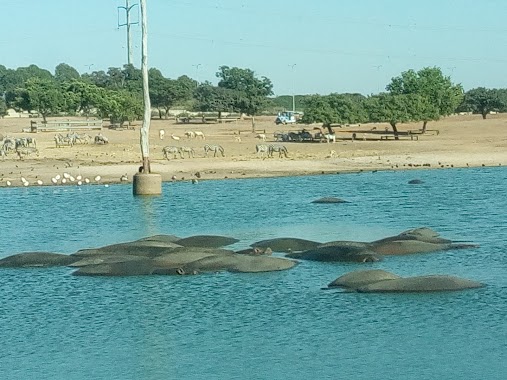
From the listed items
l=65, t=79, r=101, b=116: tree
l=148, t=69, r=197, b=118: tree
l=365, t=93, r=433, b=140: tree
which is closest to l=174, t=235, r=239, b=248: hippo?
l=365, t=93, r=433, b=140: tree

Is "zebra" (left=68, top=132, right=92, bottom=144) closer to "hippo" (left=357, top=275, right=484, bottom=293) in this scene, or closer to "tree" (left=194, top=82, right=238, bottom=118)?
"tree" (left=194, top=82, right=238, bottom=118)

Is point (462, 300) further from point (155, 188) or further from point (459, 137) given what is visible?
point (459, 137)

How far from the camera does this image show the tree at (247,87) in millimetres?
110188

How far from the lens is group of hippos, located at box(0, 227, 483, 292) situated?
21422mm

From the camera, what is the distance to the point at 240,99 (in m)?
110

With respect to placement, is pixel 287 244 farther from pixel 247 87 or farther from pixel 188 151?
pixel 247 87

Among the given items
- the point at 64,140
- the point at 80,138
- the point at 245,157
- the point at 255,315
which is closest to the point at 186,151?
the point at 245,157

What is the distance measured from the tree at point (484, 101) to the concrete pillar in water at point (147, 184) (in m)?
81.0

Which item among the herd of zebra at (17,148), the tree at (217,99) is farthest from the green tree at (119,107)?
the herd of zebra at (17,148)

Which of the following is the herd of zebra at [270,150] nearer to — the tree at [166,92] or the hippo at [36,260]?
the hippo at [36,260]

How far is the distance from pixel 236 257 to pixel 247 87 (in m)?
99.0

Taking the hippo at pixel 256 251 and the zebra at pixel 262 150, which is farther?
the zebra at pixel 262 150

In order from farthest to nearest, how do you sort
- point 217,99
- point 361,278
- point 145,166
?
point 217,99 < point 145,166 < point 361,278

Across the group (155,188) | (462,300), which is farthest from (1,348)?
(155,188)
